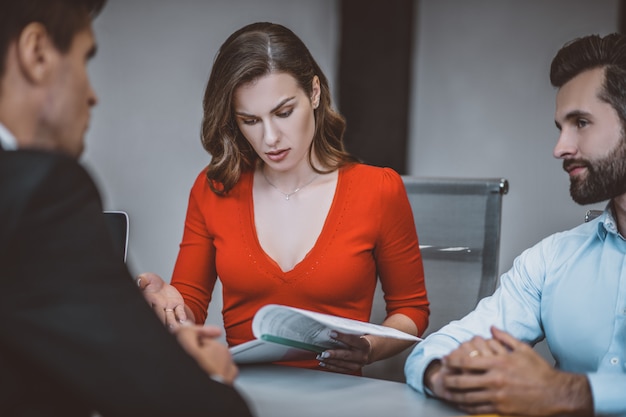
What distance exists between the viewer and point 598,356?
1444 millimetres

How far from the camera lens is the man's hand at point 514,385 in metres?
1.10

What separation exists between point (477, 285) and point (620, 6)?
204 centimetres

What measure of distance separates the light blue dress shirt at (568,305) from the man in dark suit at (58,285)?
657mm

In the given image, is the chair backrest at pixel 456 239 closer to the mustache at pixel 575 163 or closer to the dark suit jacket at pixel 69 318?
the mustache at pixel 575 163

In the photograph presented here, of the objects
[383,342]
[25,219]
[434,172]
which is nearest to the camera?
[25,219]

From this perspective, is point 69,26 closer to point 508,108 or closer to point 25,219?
point 25,219

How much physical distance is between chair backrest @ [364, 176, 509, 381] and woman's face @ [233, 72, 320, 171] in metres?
0.45

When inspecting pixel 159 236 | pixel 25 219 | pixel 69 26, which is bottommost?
pixel 159 236

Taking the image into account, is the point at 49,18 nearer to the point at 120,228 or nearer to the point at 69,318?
the point at 69,318

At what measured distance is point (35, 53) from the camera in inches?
33.2

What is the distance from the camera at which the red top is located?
1841 millimetres

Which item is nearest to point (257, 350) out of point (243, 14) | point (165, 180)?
point (165, 180)

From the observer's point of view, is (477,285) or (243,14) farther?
(243,14)

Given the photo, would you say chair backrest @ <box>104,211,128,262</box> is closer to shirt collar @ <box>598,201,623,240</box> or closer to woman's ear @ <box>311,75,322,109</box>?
woman's ear @ <box>311,75,322,109</box>
